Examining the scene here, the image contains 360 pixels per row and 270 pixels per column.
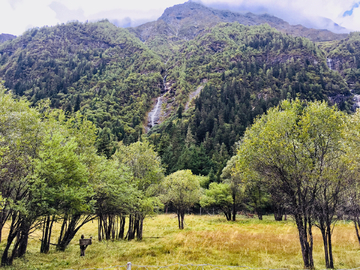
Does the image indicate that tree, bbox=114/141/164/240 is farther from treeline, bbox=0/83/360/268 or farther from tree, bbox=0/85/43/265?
tree, bbox=0/85/43/265

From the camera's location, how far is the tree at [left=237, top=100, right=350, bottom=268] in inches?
612

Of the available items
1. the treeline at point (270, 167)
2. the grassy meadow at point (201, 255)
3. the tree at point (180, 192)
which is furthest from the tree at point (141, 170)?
the treeline at point (270, 167)

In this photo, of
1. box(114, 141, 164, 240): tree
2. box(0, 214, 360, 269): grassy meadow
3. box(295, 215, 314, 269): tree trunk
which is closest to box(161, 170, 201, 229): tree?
box(114, 141, 164, 240): tree

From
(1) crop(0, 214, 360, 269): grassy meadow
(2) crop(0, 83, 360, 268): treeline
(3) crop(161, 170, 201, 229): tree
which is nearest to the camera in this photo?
(2) crop(0, 83, 360, 268): treeline

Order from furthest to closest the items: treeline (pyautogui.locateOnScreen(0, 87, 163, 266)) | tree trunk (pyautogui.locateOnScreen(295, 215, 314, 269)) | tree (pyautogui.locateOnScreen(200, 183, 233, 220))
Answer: tree (pyautogui.locateOnScreen(200, 183, 233, 220)) < tree trunk (pyautogui.locateOnScreen(295, 215, 314, 269)) < treeline (pyautogui.locateOnScreen(0, 87, 163, 266))

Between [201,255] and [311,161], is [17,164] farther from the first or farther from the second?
[311,161]

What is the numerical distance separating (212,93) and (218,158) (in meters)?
83.7

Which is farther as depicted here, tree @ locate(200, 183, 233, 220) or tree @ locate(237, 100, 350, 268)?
tree @ locate(200, 183, 233, 220)

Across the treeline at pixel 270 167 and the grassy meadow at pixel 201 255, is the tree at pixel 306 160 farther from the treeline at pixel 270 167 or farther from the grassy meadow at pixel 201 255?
the grassy meadow at pixel 201 255

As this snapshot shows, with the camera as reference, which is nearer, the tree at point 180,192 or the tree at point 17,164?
the tree at point 17,164

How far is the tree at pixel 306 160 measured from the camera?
1554 cm

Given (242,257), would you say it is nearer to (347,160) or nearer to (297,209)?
(297,209)

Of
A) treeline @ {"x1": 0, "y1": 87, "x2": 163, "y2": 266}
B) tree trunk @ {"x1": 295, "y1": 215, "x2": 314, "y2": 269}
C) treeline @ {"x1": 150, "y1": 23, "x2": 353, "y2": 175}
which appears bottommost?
tree trunk @ {"x1": 295, "y1": 215, "x2": 314, "y2": 269}

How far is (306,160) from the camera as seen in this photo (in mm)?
15742
